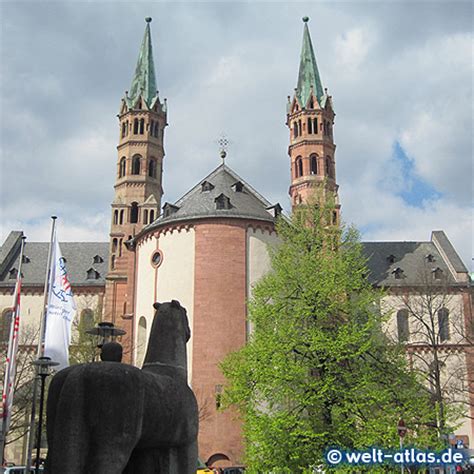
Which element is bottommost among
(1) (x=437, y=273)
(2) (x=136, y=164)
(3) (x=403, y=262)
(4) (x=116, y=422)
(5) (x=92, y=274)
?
(4) (x=116, y=422)

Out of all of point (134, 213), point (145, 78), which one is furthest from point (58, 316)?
point (145, 78)

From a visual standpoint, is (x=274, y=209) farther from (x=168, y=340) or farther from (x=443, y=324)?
(x=168, y=340)

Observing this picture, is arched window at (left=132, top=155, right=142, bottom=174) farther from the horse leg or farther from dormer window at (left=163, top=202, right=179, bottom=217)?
the horse leg

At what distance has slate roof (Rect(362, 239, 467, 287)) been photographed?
49281mm

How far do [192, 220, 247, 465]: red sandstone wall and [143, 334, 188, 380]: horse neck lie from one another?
87.4 feet

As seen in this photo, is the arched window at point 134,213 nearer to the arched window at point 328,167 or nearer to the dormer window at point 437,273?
the arched window at point 328,167

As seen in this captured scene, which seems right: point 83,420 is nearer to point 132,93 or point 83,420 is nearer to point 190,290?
point 190,290

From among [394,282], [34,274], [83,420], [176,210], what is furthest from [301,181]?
[83,420]

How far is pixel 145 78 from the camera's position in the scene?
56875 millimetres

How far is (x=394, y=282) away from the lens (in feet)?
161

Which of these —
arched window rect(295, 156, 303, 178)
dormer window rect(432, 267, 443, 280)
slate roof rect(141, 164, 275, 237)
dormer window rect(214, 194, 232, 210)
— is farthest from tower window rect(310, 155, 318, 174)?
dormer window rect(214, 194, 232, 210)

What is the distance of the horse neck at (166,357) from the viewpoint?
Result: 7.07m

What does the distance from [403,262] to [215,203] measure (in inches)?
876

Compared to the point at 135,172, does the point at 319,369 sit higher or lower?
lower
